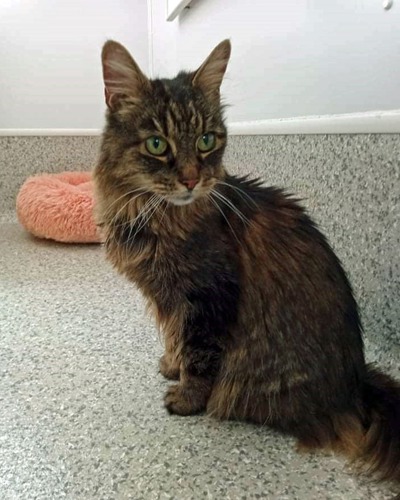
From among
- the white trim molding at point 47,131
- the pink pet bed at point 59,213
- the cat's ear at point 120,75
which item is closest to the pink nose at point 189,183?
the cat's ear at point 120,75

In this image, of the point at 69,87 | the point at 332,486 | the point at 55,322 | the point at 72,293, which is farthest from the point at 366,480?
the point at 69,87

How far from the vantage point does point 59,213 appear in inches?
73.7

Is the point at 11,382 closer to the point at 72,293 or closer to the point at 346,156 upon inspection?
the point at 72,293

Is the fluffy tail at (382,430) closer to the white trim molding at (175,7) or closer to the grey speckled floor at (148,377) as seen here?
the grey speckled floor at (148,377)

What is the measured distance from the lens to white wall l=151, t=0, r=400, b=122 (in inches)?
36.3

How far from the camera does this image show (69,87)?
2.52 meters

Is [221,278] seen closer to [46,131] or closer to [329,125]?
[329,125]

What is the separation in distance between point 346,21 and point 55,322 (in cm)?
99

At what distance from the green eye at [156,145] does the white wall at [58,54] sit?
6.15 ft

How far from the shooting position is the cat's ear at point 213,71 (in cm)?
86

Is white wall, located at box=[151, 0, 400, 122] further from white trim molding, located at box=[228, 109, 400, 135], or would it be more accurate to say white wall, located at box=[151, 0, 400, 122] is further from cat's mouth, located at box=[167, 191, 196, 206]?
cat's mouth, located at box=[167, 191, 196, 206]

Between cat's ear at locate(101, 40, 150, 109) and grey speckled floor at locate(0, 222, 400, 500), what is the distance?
1.77 feet

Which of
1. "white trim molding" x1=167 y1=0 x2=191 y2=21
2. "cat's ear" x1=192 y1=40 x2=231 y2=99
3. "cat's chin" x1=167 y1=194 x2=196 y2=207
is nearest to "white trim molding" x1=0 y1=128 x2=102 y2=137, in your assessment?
"white trim molding" x1=167 y1=0 x2=191 y2=21

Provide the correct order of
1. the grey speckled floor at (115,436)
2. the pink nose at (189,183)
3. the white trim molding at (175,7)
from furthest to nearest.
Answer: the white trim molding at (175,7) → the pink nose at (189,183) → the grey speckled floor at (115,436)
